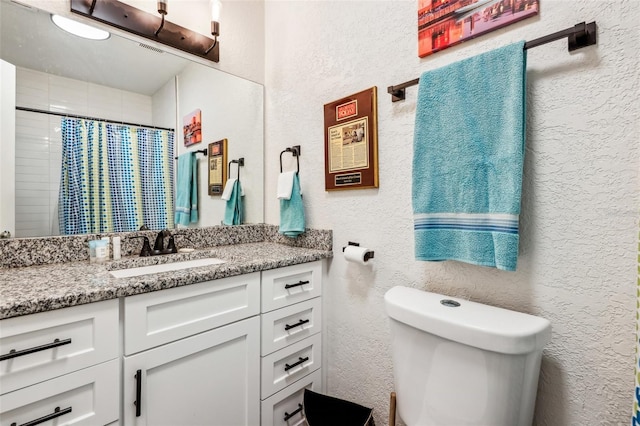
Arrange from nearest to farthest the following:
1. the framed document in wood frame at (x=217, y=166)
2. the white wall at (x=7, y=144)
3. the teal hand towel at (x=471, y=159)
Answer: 1. the teal hand towel at (x=471, y=159)
2. the white wall at (x=7, y=144)
3. the framed document in wood frame at (x=217, y=166)

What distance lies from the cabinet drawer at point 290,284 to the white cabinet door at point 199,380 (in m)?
0.11

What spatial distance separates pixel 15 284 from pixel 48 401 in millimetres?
349

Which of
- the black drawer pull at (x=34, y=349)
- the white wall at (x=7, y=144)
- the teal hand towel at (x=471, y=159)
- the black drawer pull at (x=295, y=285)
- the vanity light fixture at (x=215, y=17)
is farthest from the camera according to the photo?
the vanity light fixture at (x=215, y=17)

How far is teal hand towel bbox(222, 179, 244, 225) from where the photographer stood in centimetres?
173

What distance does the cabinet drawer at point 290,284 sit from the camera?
1224 mm

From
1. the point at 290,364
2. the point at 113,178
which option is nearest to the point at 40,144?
the point at 113,178

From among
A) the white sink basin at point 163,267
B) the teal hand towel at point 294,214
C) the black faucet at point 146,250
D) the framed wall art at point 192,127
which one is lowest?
the white sink basin at point 163,267

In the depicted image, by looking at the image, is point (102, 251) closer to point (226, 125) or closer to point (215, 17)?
point (226, 125)

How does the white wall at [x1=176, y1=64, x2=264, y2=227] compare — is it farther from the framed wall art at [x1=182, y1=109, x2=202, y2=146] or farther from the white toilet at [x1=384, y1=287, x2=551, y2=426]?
the white toilet at [x1=384, y1=287, x2=551, y2=426]

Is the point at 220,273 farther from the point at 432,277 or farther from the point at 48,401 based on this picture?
the point at 432,277

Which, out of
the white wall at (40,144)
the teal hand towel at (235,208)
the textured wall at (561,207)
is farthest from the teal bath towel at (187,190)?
the textured wall at (561,207)

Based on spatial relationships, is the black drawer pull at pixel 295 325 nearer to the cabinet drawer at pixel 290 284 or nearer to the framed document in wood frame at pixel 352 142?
the cabinet drawer at pixel 290 284

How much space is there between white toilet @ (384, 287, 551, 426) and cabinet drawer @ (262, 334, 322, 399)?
52cm

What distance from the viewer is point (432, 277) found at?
113 centimetres
